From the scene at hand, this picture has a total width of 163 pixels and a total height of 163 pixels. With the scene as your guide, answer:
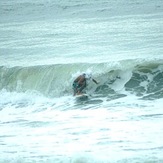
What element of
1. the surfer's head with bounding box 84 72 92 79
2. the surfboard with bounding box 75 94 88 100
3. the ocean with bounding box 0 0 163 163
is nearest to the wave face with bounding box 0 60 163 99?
the ocean with bounding box 0 0 163 163

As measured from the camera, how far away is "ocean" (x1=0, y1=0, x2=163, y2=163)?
30.3 ft

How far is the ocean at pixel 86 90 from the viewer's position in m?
9.23

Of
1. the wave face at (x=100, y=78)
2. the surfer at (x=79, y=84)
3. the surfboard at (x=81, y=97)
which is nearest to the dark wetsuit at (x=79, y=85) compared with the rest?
the surfer at (x=79, y=84)

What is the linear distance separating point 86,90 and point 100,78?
96 centimetres

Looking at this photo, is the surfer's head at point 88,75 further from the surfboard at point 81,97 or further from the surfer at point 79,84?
the surfboard at point 81,97

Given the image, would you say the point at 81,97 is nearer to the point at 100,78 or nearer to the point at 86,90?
the point at 86,90

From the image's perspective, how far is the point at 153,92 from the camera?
45.0 feet

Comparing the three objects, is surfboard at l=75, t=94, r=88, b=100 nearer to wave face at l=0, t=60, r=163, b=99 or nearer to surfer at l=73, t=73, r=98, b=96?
surfer at l=73, t=73, r=98, b=96

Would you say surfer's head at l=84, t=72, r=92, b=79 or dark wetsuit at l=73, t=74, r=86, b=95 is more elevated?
surfer's head at l=84, t=72, r=92, b=79

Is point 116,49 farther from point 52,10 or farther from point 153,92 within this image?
point 52,10

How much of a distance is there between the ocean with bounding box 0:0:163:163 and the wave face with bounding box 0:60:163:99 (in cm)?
3

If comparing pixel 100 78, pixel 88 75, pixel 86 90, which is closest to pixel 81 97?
pixel 86 90

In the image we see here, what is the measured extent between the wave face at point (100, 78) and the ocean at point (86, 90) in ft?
0.10

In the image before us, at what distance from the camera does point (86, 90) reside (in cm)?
1455
